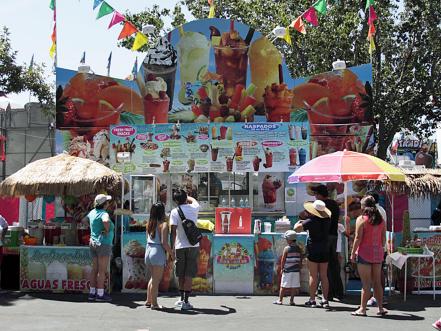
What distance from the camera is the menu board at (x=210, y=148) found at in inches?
507

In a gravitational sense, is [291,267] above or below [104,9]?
below

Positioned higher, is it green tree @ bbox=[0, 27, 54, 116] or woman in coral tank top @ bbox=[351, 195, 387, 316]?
green tree @ bbox=[0, 27, 54, 116]

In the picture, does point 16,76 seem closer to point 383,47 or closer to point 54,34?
point 54,34

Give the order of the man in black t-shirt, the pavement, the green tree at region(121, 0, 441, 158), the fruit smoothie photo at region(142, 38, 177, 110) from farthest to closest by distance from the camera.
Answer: the green tree at region(121, 0, 441, 158), the fruit smoothie photo at region(142, 38, 177, 110), the man in black t-shirt, the pavement

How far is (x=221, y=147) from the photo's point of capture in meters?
13.1

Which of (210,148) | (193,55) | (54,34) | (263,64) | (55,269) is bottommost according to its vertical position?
(55,269)

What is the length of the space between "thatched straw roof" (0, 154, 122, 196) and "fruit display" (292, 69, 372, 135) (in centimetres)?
521

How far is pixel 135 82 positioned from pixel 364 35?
13261 millimetres

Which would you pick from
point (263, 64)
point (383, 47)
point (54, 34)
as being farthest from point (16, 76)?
point (383, 47)

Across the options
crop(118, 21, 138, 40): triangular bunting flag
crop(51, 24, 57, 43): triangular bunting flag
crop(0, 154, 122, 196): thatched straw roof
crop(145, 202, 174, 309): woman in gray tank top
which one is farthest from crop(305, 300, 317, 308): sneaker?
crop(51, 24, 57, 43): triangular bunting flag

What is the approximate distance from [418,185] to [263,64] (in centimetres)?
472

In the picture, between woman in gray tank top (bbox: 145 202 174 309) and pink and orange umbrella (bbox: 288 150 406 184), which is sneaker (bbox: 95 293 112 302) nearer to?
woman in gray tank top (bbox: 145 202 174 309)

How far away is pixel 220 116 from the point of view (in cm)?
1427

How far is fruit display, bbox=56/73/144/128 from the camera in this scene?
1476 centimetres
